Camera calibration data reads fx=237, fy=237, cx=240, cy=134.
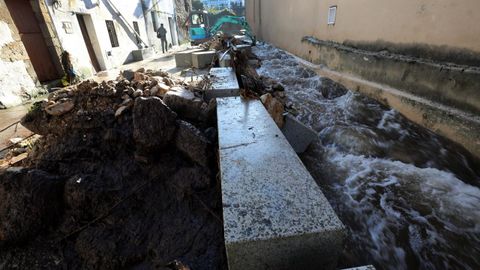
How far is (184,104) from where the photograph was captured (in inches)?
115

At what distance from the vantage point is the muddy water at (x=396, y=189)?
6.98 ft

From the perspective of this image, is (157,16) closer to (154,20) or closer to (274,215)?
(154,20)

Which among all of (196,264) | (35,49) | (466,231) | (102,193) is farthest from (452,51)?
(35,49)

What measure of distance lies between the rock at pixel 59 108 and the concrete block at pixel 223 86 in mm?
1705

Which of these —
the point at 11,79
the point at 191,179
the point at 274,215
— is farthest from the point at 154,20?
the point at 274,215

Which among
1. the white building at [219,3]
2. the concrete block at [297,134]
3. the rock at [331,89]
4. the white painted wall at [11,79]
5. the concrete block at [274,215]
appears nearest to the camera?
the concrete block at [274,215]

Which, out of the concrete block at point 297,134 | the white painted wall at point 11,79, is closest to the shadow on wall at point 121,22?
the white painted wall at point 11,79

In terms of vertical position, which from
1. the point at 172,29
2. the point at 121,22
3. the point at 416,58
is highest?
the point at 121,22

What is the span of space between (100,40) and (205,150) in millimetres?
8556

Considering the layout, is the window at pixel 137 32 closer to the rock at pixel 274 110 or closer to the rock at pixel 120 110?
the rock at pixel 120 110

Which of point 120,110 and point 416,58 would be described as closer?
point 120,110

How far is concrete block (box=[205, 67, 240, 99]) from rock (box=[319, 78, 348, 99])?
8.52 ft

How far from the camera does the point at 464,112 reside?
3.01 meters

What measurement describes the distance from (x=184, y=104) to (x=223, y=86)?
93 centimetres
